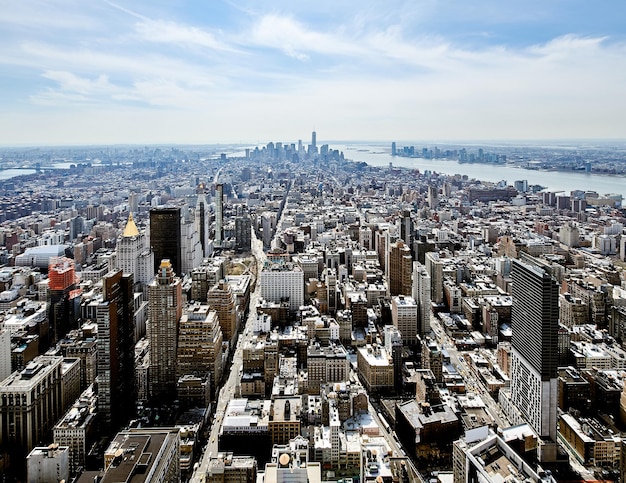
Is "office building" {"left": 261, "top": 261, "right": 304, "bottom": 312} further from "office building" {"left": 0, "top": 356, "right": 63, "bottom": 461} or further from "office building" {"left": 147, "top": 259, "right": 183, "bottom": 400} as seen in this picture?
"office building" {"left": 0, "top": 356, "right": 63, "bottom": 461}

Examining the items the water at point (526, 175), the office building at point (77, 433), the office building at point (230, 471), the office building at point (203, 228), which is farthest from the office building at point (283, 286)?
the water at point (526, 175)

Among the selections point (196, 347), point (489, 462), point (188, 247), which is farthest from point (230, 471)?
point (188, 247)

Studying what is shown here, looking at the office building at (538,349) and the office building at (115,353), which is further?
the office building at (115,353)

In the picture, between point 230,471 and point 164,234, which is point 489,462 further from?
point 164,234

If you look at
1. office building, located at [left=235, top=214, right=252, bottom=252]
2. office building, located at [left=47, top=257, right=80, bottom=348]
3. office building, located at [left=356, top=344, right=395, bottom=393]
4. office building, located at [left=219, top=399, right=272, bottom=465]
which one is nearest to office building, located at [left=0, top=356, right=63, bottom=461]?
office building, located at [left=219, top=399, right=272, bottom=465]

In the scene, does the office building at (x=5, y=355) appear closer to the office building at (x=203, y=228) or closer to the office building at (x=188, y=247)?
the office building at (x=188, y=247)
